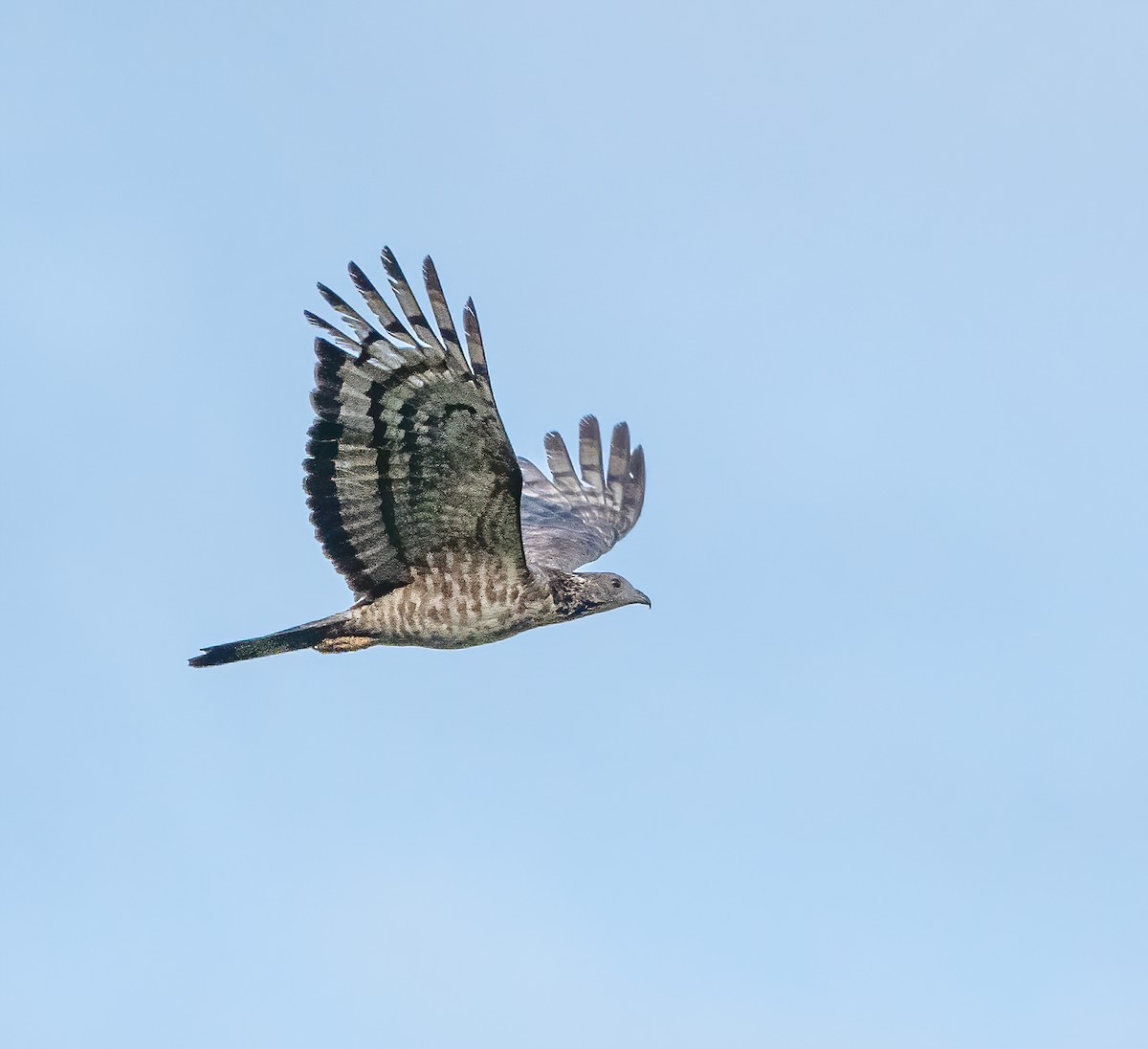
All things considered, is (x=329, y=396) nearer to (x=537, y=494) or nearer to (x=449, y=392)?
(x=449, y=392)

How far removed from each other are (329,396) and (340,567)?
1.44m

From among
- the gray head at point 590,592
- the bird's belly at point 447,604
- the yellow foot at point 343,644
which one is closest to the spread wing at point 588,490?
the gray head at point 590,592

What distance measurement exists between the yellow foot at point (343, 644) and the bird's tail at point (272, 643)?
0.07 meters

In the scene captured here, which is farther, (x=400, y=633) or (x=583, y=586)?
(x=583, y=586)

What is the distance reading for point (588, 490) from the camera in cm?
1552

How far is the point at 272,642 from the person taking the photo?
11180 millimetres

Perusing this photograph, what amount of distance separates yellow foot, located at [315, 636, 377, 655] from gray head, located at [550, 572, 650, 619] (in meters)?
1.41

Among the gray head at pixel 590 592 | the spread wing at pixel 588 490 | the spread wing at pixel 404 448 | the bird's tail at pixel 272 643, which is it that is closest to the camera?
the spread wing at pixel 404 448

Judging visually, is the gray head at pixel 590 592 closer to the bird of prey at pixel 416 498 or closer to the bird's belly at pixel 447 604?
the bird of prey at pixel 416 498

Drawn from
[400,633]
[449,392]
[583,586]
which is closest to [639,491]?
[583,586]

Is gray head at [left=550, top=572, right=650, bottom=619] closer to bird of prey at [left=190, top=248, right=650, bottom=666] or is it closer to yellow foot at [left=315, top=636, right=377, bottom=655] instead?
bird of prey at [left=190, top=248, right=650, bottom=666]

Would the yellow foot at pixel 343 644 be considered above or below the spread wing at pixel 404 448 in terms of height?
below

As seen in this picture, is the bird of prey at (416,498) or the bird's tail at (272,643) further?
the bird's tail at (272,643)

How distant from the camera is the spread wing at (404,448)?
9.77 meters
